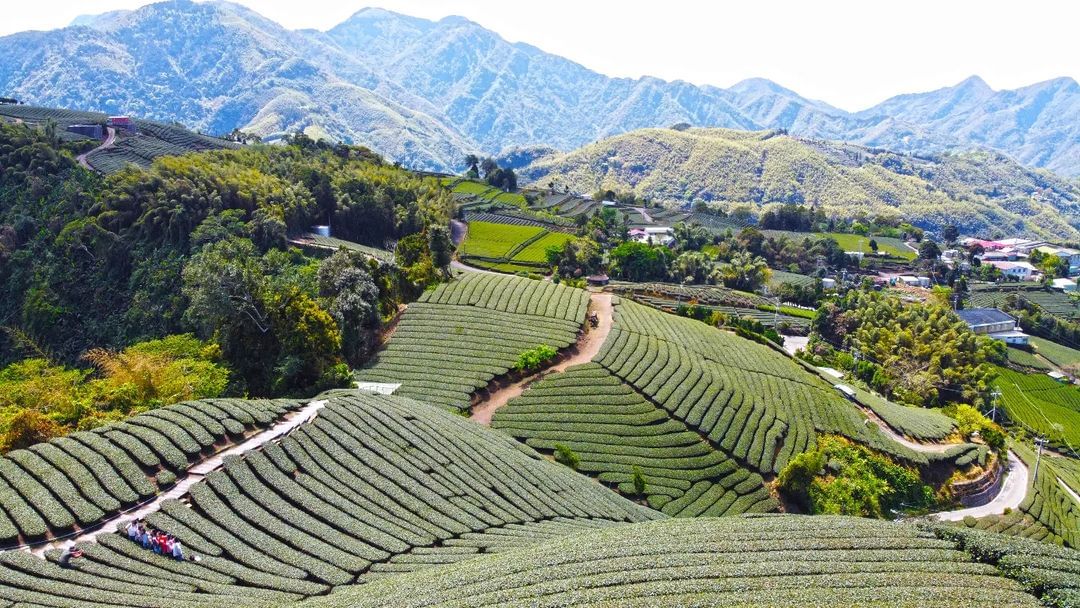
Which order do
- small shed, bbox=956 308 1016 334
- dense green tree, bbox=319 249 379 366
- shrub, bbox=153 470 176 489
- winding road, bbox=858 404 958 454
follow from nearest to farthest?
shrub, bbox=153 470 176 489
dense green tree, bbox=319 249 379 366
winding road, bbox=858 404 958 454
small shed, bbox=956 308 1016 334

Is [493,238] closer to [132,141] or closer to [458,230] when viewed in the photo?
[458,230]

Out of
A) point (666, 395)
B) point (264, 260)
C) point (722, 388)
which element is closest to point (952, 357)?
point (722, 388)

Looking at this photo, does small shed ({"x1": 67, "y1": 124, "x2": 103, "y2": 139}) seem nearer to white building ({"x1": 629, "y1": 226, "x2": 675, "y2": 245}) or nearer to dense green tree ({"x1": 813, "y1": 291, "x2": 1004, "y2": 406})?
white building ({"x1": 629, "y1": 226, "x2": 675, "y2": 245})

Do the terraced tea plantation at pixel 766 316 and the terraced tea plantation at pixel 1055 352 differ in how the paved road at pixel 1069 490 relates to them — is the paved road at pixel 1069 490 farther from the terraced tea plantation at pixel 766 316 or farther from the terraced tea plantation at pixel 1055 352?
the terraced tea plantation at pixel 1055 352

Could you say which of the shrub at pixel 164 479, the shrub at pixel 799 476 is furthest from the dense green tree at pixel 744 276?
the shrub at pixel 164 479

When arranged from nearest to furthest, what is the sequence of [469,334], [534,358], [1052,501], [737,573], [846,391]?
[737,573]
[534,358]
[1052,501]
[469,334]
[846,391]

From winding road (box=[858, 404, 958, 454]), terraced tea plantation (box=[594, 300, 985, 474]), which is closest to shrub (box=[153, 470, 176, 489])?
terraced tea plantation (box=[594, 300, 985, 474])

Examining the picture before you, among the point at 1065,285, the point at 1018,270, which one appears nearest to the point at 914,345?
the point at 1065,285
